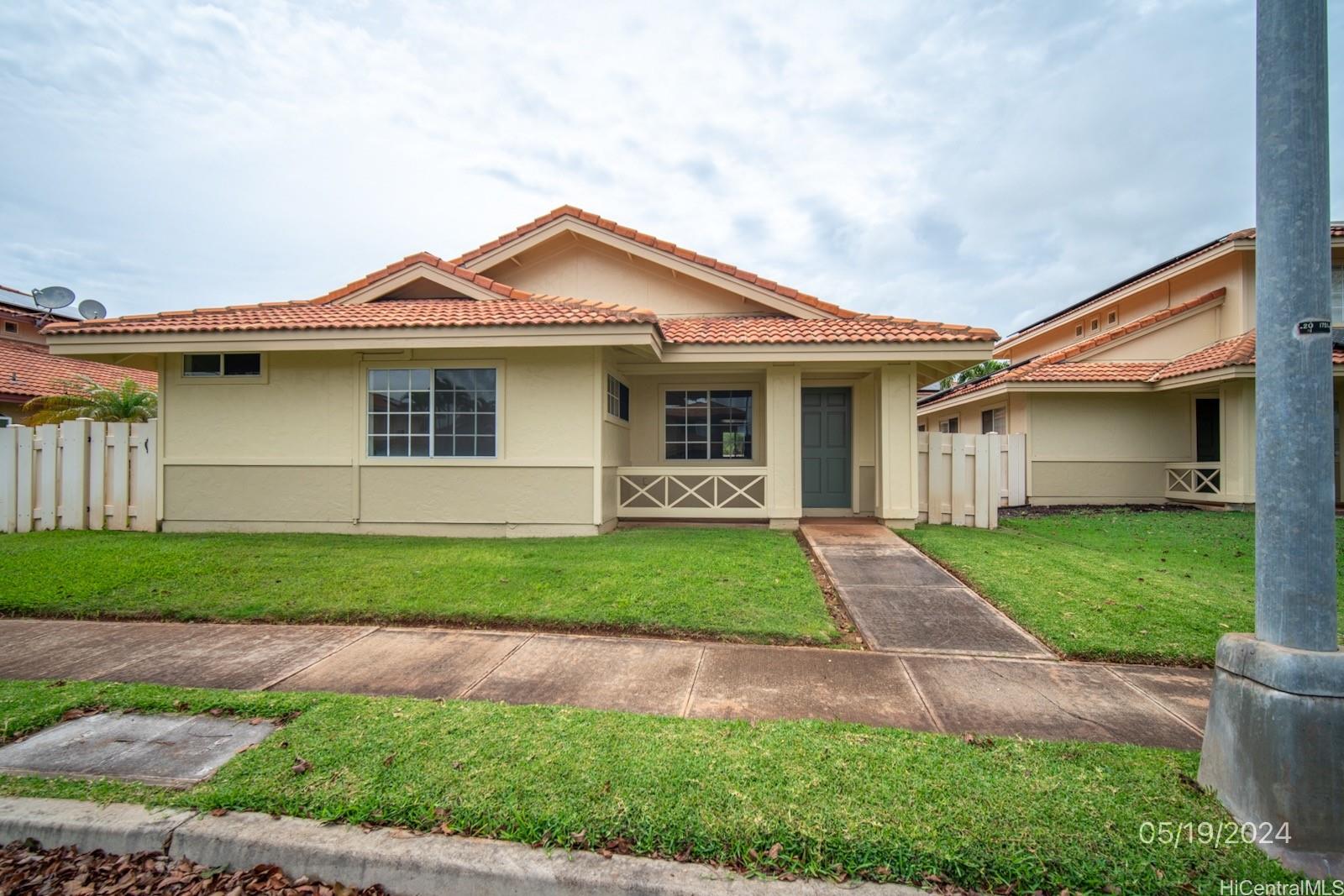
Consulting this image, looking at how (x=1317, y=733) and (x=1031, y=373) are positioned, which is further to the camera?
(x=1031, y=373)

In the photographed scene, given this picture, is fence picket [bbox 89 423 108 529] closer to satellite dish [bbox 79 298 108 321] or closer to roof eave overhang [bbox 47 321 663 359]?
roof eave overhang [bbox 47 321 663 359]

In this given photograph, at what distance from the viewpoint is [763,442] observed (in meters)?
11.7

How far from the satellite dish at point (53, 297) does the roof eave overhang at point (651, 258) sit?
573 inches

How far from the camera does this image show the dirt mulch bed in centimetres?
239

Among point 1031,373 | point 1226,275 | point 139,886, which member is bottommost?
point 139,886

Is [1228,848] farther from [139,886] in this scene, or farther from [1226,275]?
[1226,275]

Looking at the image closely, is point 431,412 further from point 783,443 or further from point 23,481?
point 23,481

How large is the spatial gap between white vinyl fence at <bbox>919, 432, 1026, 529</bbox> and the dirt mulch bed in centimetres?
1042

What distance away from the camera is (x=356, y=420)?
384 inches

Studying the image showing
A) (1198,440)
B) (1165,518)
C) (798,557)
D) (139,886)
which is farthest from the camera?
(1198,440)

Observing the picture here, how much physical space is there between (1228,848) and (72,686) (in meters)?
6.43

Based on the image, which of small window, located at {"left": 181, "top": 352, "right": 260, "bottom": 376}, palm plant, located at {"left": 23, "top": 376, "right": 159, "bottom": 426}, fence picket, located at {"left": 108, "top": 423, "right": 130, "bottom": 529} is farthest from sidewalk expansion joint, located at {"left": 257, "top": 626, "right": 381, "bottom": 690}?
palm plant, located at {"left": 23, "top": 376, "right": 159, "bottom": 426}

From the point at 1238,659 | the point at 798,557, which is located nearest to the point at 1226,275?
the point at 798,557

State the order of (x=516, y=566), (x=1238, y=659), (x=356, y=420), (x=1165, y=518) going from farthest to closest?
(x=1165, y=518) → (x=356, y=420) → (x=516, y=566) → (x=1238, y=659)
